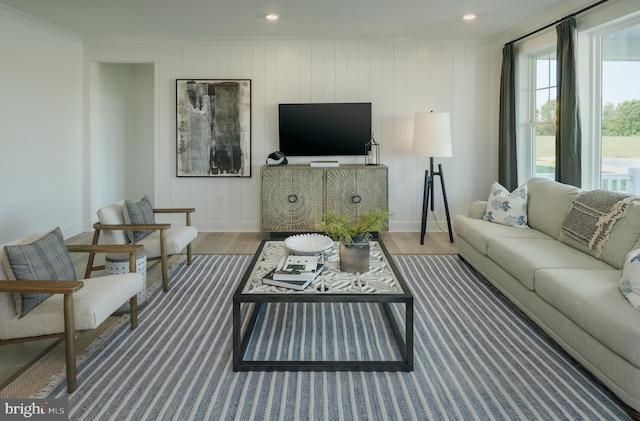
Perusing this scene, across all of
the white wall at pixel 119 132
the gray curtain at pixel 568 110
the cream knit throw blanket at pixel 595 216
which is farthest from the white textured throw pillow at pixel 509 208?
the white wall at pixel 119 132

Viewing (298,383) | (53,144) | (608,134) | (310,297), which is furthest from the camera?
(53,144)

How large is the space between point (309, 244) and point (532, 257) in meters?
1.50

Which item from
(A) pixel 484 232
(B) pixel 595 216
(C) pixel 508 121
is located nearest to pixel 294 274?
(A) pixel 484 232

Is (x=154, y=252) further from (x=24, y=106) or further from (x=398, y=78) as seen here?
(x=398, y=78)

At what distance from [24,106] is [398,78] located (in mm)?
4168

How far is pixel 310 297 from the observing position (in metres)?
2.37

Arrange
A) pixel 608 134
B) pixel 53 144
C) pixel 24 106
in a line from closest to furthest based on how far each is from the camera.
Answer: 1. pixel 608 134
2. pixel 24 106
3. pixel 53 144

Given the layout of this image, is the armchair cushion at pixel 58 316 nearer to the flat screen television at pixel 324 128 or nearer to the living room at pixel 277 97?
the living room at pixel 277 97

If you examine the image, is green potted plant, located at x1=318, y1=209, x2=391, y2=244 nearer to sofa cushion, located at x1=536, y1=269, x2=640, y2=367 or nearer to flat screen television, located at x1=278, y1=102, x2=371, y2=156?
sofa cushion, located at x1=536, y1=269, x2=640, y2=367

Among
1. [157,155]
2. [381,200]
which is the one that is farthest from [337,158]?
[157,155]

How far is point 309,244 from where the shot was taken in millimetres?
3328

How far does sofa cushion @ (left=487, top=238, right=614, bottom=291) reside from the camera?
9.27 ft

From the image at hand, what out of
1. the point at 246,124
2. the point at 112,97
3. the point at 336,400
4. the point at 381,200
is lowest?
the point at 336,400

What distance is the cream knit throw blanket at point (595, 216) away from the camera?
2.95 meters
